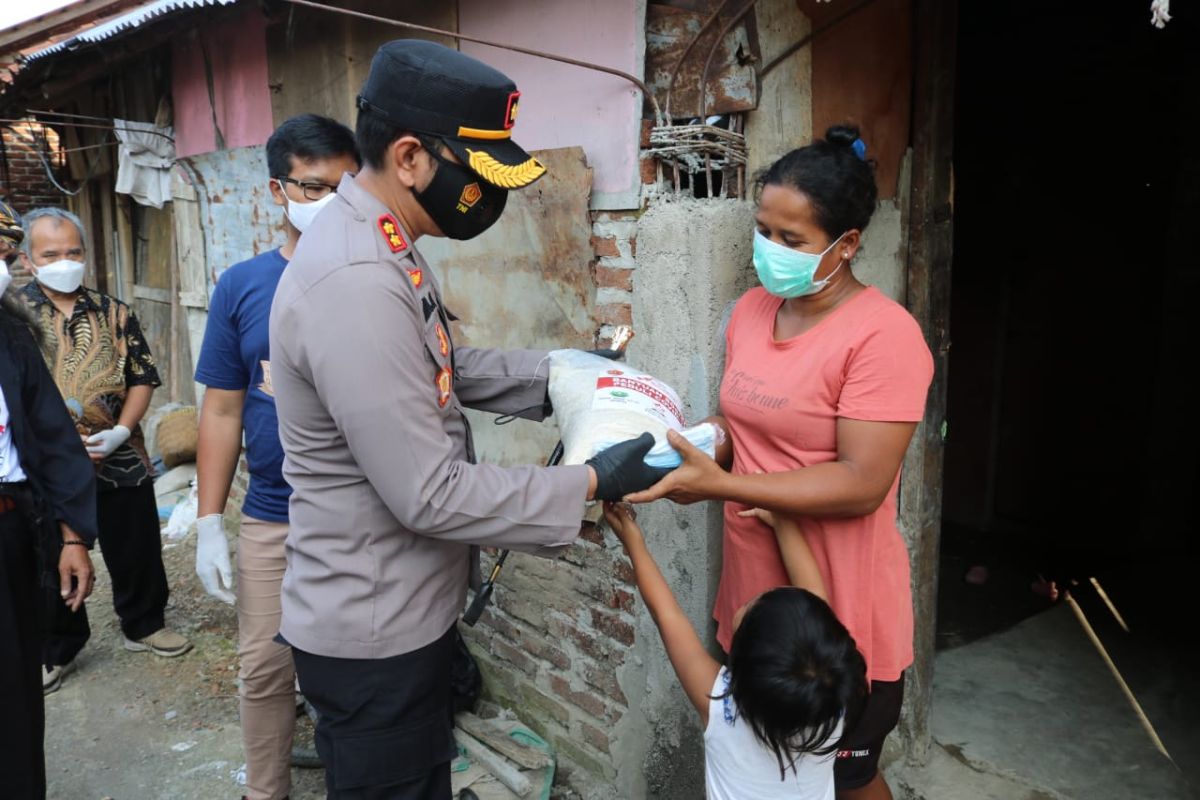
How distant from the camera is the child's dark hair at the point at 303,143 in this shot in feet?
9.07

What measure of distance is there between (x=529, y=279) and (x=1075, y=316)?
3703 mm

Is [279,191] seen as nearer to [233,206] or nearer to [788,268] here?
[788,268]

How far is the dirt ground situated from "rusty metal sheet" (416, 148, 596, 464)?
5.05ft

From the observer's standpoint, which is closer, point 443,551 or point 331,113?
point 443,551

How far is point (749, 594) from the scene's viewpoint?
212 centimetres

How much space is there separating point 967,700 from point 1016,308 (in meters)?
2.91

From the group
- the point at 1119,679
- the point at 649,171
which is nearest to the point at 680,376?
the point at 649,171

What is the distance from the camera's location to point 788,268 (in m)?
1.89

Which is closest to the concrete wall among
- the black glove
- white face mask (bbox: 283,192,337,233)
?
the black glove

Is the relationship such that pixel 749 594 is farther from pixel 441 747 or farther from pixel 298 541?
pixel 298 541

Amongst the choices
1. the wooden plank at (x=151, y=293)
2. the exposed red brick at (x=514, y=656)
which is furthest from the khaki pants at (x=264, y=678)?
the wooden plank at (x=151, y=293)

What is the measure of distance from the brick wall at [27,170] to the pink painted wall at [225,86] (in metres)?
4.35

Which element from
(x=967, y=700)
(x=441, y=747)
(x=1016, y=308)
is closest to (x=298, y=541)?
(x=441, y=747)

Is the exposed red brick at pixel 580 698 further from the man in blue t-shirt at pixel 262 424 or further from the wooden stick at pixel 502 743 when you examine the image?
the man in blue t-shirt at pixel 262 424
